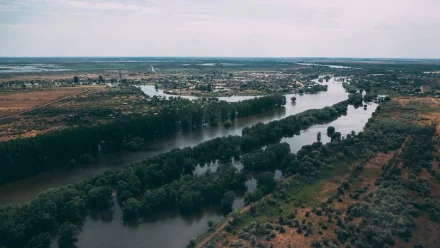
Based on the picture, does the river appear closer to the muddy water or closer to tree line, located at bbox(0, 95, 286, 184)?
the muddy water

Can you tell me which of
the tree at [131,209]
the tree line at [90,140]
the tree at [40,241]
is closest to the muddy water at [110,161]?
the tree line at [90,140]

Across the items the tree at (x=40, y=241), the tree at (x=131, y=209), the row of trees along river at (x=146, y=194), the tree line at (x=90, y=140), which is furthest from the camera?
the tree line at (x=90, y=140)

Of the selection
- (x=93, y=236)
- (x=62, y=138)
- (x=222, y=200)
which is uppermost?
(x=62, y=138)

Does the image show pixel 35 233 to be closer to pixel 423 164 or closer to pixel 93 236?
pixel 93 236

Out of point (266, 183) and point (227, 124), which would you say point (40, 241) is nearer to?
point (266, 183)

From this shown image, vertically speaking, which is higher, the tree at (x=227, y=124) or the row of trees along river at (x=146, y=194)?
the tree at (x=227, y=124)

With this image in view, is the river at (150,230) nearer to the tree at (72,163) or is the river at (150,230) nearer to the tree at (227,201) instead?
the tree at (227,201)

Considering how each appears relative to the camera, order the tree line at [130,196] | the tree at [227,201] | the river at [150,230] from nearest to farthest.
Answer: the tree line at [130,196], the river at [150,230], the tree at [227,201]

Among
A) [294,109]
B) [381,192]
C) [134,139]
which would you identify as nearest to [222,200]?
[381,192]

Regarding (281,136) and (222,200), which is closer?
(222,200)
